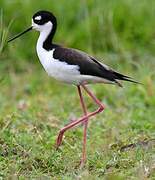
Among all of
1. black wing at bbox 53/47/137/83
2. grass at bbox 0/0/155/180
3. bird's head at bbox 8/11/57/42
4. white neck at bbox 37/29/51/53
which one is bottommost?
grass at bbox 0/0/155/180

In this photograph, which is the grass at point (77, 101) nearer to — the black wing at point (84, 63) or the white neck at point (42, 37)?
the white neck at point (42, 37)

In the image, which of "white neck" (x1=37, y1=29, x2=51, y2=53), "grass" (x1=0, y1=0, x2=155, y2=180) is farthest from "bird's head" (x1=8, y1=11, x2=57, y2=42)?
"grass" (x1=0, y1=0, x2=155, y2=180)

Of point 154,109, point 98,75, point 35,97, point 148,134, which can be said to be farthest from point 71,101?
point 98,75

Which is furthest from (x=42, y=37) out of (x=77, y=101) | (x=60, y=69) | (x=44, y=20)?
(x=77, y=101)

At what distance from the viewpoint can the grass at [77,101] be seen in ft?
16.5

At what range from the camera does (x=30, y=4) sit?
942 centimetres

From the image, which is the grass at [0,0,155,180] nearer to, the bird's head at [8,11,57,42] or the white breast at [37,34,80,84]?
the bird's head at [8,11,57,42]

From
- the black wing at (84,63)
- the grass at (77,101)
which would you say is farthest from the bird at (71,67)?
the grass at (77,101)

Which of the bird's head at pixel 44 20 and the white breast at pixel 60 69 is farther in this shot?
the bird's head at pixel 44 20

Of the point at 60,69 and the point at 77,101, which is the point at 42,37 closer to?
the point at 60,69

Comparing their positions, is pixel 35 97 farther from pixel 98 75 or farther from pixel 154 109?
pixel 98 75

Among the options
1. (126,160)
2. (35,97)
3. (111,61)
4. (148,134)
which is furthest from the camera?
(111,61)

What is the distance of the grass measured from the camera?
504 centimetres

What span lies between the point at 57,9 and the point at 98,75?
4186 millimetres
